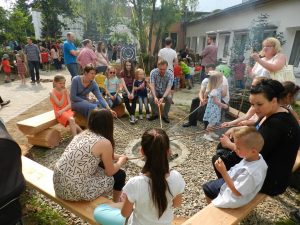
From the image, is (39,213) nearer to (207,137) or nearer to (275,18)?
(207,137)

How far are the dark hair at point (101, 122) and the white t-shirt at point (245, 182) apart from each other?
3.82 feet

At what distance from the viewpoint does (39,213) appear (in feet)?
8.91

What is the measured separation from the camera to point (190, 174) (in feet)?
11.4

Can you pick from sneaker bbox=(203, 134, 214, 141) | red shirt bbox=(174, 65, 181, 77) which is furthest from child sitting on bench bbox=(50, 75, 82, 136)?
red shirt bbox=(174, 65, 181, 77)

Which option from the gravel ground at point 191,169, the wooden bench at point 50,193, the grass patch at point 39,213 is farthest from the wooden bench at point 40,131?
the grass patch at point 39,213

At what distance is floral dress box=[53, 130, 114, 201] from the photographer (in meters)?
2.10

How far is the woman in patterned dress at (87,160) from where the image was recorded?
2094 mm

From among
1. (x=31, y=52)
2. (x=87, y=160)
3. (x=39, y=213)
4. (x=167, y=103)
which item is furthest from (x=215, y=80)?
(x=31, y=52)

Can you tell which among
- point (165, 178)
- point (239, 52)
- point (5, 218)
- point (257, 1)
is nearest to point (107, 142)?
point (165, 178)

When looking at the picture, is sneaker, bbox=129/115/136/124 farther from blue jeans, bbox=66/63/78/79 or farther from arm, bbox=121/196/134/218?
arm, bbox=121/196/134/218

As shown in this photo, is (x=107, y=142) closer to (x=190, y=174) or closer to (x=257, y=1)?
(x=190, y=174)

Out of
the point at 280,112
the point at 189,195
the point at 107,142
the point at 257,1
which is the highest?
the point at 257,1

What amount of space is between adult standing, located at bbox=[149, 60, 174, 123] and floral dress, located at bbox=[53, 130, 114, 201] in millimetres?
3348

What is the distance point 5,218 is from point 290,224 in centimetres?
273
